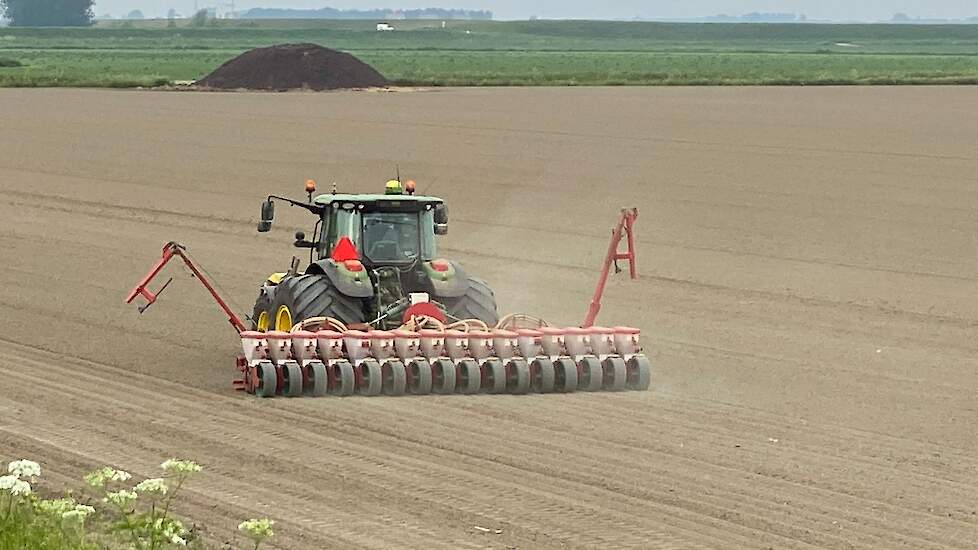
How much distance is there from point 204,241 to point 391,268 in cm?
1055

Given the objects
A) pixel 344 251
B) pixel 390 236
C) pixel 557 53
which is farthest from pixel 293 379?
pixel 557 53

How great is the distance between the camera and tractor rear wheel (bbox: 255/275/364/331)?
14.9m

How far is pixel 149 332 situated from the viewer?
59.5ft

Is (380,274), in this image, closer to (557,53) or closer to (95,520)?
(95,520)

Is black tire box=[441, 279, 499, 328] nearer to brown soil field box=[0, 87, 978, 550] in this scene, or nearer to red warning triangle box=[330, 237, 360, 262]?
red warning triangle box=[330, 237, 360, 262]

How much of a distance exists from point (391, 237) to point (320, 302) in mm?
931

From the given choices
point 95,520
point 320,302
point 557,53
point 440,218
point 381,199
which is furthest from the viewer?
point 557,53

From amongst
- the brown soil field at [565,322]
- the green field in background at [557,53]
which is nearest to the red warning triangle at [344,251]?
the brown soil field at [565,322]

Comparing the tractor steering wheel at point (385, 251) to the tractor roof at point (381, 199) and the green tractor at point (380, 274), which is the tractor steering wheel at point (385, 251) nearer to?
the green tractor at point (380, 274)

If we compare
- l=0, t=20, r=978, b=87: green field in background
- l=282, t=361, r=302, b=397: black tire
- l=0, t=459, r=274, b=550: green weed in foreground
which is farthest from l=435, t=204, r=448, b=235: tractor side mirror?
l=0, t=20, r=978, b=87: green field in background

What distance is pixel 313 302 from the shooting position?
14922mm

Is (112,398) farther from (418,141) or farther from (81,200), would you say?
(418,141)

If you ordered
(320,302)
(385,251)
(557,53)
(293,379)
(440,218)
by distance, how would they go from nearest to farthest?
(293,379) < (320,302) < (385,251) < (440,218) < (557,53)

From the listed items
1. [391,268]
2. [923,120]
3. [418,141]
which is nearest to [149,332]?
[391,268]
